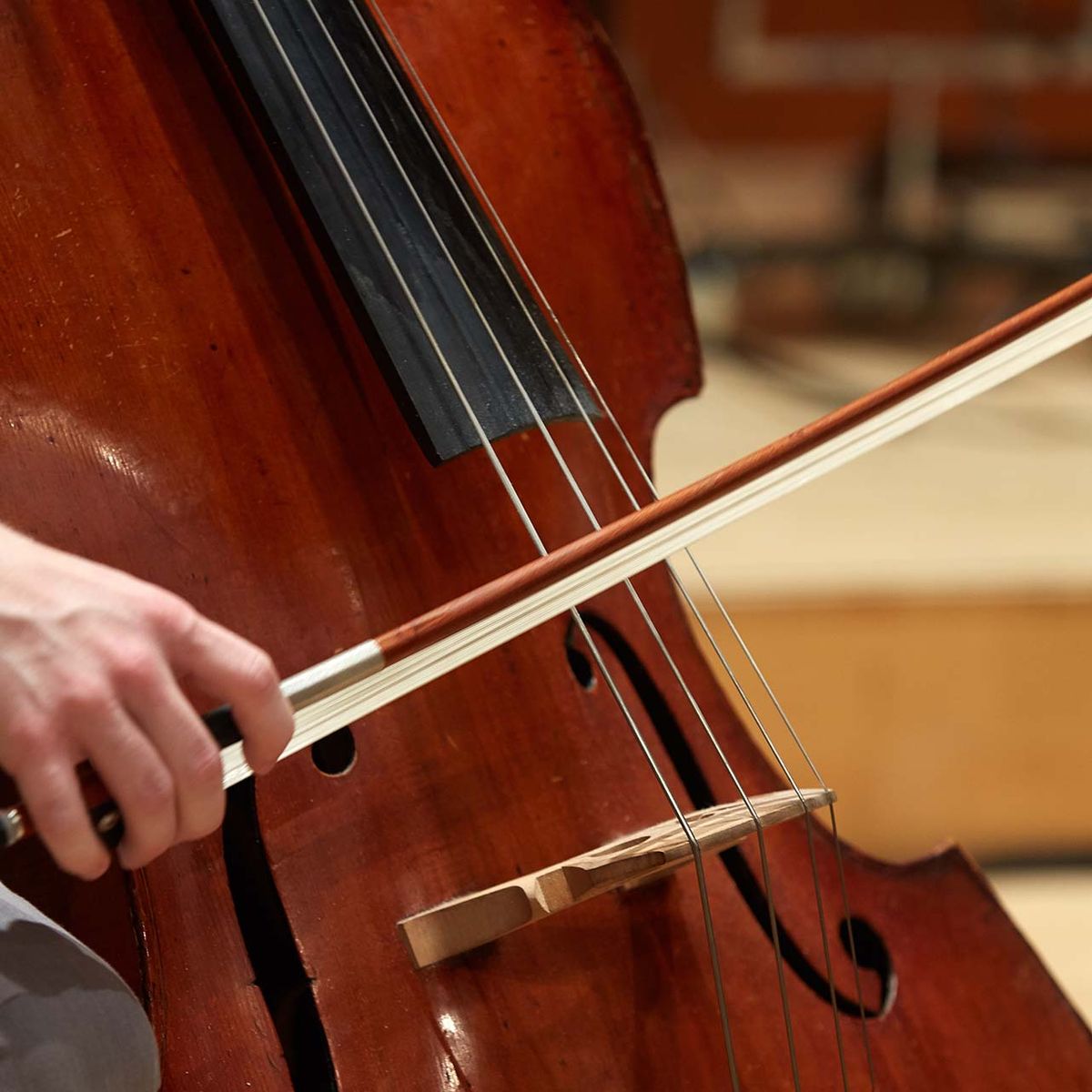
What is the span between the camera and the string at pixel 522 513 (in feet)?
1.67

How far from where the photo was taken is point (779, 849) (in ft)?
2.09

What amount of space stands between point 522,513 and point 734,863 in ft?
0.65

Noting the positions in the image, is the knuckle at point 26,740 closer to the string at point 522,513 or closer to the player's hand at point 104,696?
the player's hand at point 104,696

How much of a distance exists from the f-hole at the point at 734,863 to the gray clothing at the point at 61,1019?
0.26 m

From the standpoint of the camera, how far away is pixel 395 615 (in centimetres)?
54

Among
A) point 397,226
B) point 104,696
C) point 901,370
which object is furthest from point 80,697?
point 901,370

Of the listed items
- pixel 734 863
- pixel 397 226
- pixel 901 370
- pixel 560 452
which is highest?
pixel 397 226

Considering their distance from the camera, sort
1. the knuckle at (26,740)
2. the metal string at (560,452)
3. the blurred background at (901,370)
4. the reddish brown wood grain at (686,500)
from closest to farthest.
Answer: the knuckle at (26,740) < the reddish brown wood grain at (686,500) < the metal string at (560,452) < the blurred background at (901,370)

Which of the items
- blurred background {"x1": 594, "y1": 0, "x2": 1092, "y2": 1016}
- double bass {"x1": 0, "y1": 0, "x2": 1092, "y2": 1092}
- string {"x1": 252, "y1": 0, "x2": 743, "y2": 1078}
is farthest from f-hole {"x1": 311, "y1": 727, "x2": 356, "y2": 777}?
blurred background {"x1": 594, "y1": 0, "x2": 1092, "y2": 1016}

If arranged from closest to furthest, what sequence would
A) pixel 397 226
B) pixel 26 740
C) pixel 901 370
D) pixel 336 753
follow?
pixel 26 740
pixel 336 753
pixel 397 226
pixel 901 370

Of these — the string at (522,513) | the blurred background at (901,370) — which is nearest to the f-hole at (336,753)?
the string at (522,513)

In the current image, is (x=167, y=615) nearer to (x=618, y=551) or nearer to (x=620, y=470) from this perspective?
(x=618, y=551)

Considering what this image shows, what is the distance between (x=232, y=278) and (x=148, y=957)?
294 mm

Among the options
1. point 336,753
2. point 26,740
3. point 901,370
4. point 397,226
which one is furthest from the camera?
point 901,370
